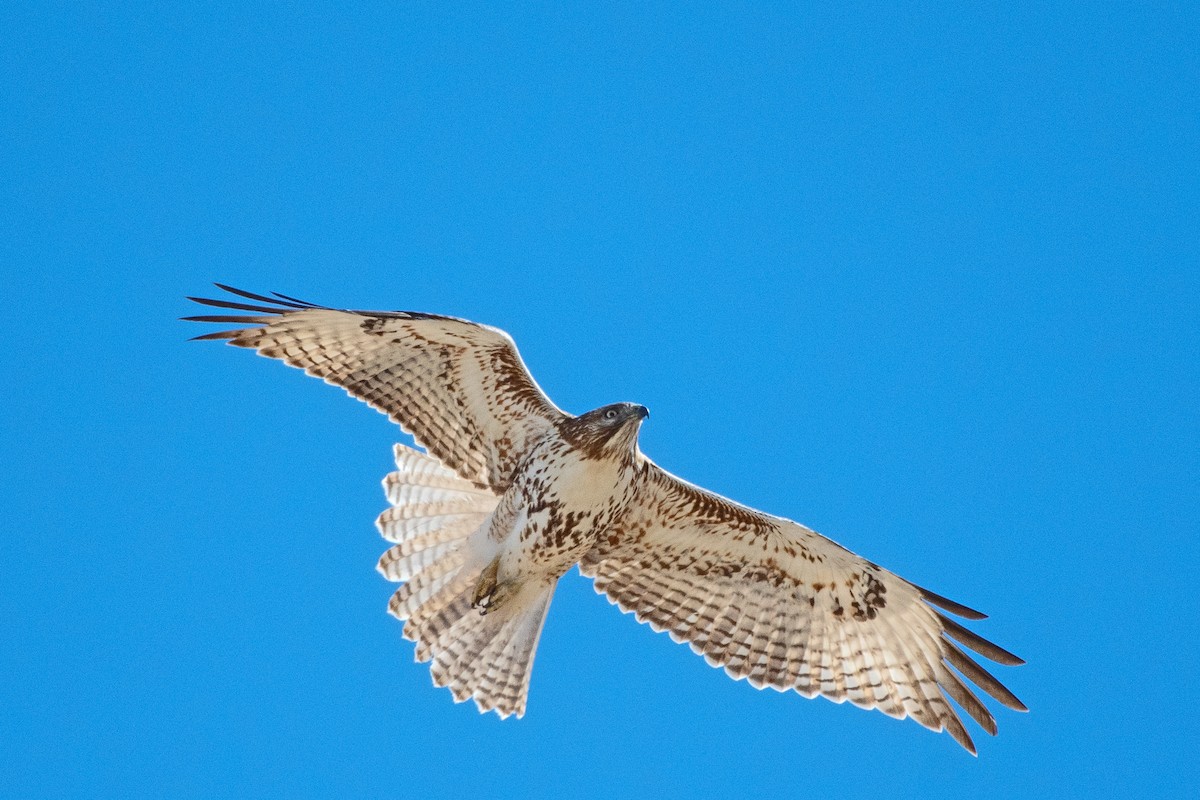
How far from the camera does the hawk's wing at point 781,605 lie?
897 cm

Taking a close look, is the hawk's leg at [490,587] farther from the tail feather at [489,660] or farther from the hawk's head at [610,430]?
the hawk's head at [610,430]

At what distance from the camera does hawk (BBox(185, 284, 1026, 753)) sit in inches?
348

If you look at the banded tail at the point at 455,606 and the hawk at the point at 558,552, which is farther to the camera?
the banded tail at the point at 455,606

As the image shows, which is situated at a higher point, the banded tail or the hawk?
the hawk

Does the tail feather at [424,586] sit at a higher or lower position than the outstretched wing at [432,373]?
lower

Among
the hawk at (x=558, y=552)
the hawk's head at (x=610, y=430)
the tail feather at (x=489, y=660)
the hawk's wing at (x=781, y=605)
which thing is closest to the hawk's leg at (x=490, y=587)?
the hawk at (x=558, y=552)

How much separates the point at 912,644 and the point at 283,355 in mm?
4198

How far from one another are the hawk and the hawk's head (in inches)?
0.6

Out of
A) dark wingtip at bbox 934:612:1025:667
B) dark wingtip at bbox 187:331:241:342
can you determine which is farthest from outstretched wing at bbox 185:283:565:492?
dark wingtip at bbox 934:612:1025:667

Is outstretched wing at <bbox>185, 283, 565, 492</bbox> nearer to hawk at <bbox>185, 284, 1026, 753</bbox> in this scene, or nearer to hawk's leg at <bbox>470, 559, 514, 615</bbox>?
hawk at <bbox>185, 284, 1026, 753</bbox>

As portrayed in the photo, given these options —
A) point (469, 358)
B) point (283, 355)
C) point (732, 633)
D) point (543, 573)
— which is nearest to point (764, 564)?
point (732, 633)

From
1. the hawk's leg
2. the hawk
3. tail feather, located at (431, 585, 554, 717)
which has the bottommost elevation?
tail feather, located at (431, 585, 554, 717)

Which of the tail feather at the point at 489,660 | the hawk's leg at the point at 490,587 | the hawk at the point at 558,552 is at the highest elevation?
the hawk at the point at 558,552

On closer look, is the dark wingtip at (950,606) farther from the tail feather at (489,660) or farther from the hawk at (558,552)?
the tail feather at (489,660)
